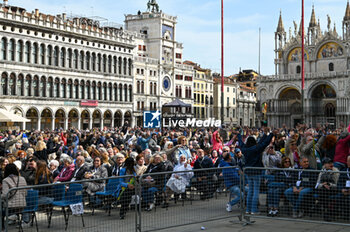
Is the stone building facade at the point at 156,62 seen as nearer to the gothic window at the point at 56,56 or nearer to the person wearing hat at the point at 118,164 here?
the gothic window at the point at 56,56

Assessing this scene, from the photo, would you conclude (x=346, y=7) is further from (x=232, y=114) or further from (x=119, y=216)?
(x=119, y=216)

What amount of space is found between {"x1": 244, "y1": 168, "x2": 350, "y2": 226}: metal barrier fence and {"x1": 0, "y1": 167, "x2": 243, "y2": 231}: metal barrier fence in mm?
396

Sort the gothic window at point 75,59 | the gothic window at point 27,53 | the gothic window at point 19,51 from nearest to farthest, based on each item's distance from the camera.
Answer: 1. the gothic window at point 19,51
2. the gothic window at point 27,53
3. the gothic window at point 75,59

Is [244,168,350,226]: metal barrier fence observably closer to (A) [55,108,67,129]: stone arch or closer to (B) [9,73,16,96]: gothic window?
(B) [9,73,16,96]: gothic window

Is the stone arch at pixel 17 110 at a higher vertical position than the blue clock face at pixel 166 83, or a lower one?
lower

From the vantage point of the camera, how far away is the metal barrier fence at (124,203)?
7.29 metres

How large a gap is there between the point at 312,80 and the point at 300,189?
6202cm

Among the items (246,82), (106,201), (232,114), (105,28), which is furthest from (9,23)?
(246,82)

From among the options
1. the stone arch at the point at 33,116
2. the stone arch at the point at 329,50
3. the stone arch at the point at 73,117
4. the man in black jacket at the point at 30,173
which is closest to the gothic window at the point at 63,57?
the stone arch at the point at 73,117

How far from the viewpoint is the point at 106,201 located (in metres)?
8.50

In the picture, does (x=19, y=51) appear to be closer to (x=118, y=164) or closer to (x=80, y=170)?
(x=80, y=170)

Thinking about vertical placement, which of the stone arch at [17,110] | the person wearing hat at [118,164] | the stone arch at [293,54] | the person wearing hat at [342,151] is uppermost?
the stone arch at [293,54]

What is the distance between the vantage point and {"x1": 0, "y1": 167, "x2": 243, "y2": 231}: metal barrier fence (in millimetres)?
7293

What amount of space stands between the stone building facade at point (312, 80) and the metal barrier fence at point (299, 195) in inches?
2237
